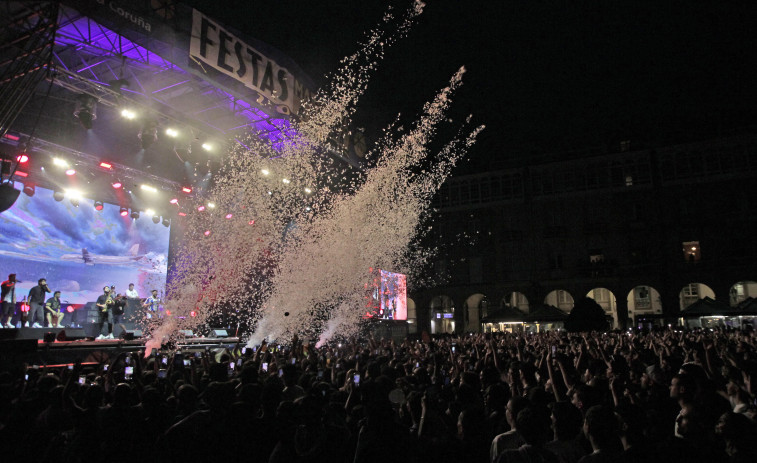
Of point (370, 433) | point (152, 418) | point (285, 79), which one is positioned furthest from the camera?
point (285, 79)

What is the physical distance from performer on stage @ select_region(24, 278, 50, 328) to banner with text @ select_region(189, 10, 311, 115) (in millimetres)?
9819

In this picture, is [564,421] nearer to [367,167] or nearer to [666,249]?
[367,167]

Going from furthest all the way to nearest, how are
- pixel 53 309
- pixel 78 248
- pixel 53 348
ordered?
pixel 78 248 → pixel 53 309 → pixel 53 348

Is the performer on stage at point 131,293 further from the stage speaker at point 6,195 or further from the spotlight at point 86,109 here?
the stage speaker at point 6,195

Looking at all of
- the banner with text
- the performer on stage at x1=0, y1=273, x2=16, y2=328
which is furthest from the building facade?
the performer on stage at x1=0, y1=273, x2=16, y2=328

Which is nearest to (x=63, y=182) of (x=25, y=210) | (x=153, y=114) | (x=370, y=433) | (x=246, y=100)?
(x=25, y=210)

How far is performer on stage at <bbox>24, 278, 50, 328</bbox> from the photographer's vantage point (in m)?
16.6

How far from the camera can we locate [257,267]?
889 inches

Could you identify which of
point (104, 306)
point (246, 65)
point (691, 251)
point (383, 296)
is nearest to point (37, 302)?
point (104, 306)

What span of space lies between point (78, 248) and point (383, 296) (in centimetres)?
1588

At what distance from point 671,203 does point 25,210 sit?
41.4m

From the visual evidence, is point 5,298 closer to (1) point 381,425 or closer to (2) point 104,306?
(2) point 104,306

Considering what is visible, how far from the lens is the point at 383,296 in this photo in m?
28.9

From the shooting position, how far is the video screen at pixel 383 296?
91.1 ft
